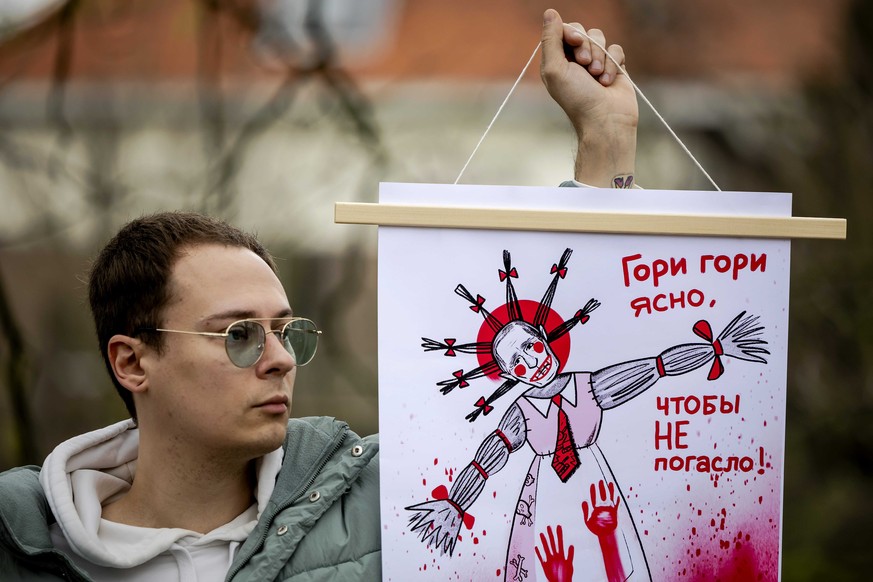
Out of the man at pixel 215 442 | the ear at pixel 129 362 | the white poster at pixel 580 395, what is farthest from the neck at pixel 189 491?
the white poster at pixel 580 395

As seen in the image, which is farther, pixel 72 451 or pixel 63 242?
pixel 63 242

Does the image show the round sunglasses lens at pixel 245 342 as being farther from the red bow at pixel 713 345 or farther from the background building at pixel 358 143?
the background building at pixel 358 143

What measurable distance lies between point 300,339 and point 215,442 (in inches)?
9.9

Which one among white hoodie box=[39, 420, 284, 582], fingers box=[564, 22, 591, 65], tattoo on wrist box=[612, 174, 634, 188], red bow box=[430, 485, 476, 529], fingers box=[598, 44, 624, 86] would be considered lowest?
white hoodie box=[39, 420, 284, 582]

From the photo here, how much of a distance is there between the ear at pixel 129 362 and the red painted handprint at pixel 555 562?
83 centimetres

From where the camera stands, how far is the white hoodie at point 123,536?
75.0 inches

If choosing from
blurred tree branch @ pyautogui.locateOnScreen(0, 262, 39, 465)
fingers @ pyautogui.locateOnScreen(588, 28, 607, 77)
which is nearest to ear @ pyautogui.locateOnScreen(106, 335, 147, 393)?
fingers @ pyautogui.locateOnScreen(588, 28, 607, 77)

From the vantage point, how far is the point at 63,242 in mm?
4613

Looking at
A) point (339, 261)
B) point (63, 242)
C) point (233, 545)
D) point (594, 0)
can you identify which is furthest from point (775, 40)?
point (233, 545)

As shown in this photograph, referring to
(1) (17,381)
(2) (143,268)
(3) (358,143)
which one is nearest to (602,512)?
(2) (143,268)

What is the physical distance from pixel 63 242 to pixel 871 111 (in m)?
4.04

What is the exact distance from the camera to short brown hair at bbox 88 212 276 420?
6.67 feet

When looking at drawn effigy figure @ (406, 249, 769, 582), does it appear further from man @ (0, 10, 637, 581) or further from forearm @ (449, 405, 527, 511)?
man @ (0, 10, 637, 581)

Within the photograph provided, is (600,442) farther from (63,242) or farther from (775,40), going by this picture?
(775,40)
